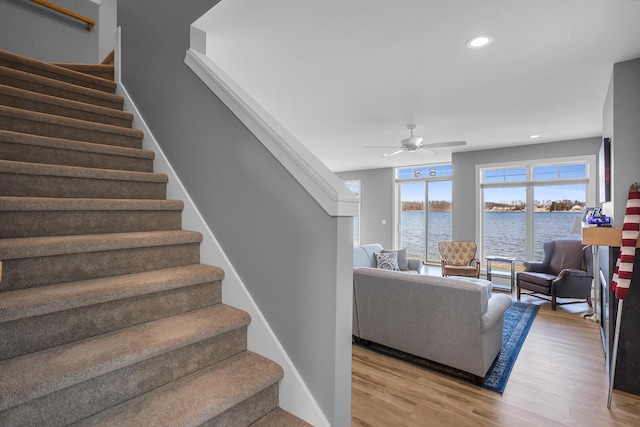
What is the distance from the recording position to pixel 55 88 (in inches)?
91.4

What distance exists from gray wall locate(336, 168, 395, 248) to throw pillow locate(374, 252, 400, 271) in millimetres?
3149

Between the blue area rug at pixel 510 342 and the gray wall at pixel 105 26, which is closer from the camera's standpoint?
the blue area rug at pixel 510 342

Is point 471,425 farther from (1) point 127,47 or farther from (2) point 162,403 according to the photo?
(1) point 127,47

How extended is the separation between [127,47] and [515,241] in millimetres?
6764

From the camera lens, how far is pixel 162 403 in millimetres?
1125

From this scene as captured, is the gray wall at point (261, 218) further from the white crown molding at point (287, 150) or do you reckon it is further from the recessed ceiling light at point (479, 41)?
the recessed ceiling light at point (479, 41)

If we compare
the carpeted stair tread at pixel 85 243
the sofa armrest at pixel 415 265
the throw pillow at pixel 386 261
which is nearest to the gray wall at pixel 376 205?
the sofa armrest at pixel 415 265

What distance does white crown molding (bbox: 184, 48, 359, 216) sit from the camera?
4.01 ft

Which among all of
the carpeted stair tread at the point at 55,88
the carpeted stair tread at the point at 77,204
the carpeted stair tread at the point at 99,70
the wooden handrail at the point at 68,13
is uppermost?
the wooden handrail at the point at 68,13

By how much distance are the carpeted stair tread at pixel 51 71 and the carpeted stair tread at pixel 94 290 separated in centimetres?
204

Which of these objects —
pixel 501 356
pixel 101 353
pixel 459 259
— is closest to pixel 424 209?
pixel 459 259

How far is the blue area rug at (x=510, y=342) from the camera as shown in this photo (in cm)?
259

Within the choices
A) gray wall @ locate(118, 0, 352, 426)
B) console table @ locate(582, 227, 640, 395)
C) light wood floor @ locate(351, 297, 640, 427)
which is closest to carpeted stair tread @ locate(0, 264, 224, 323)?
gray wall @ locate(118, 0, 352, 426)

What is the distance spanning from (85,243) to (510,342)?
390cm
